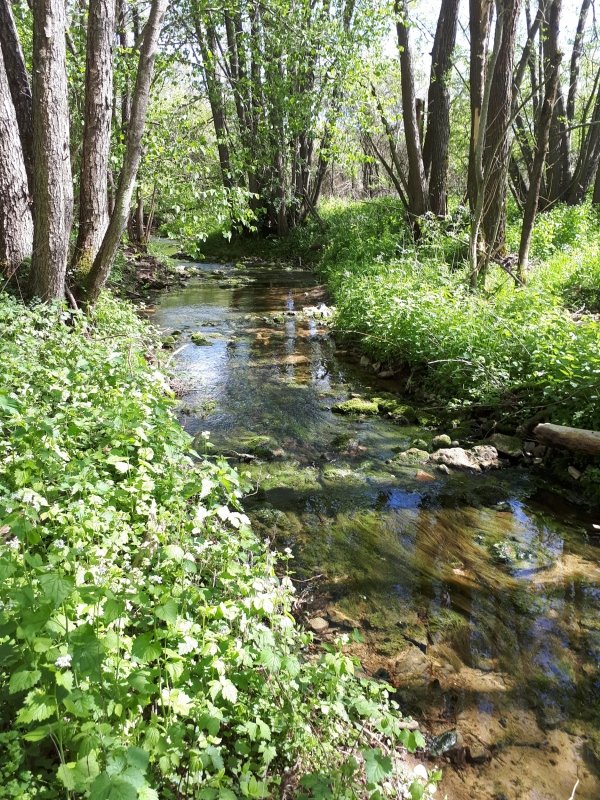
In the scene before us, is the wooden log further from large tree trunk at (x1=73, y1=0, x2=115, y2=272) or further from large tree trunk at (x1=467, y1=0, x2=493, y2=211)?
large tree trunk at (x1=73, y1=0, x2=115, y2=272)

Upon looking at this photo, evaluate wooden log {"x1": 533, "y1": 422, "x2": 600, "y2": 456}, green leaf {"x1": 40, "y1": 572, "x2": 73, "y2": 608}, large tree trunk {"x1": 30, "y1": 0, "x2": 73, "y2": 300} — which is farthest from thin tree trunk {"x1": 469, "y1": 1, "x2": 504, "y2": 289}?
green leaf {"x1": 40, "y1": 572, "x2": 73, "y2": 608}

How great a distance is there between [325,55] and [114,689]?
423 inches

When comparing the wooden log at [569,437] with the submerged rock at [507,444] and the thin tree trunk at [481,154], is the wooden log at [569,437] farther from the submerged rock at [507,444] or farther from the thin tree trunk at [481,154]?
the thin tree trunk at [481,154]

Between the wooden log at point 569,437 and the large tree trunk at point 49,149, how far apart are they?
20.2 ft

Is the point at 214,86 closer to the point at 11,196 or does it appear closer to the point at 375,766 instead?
the point at 11,196

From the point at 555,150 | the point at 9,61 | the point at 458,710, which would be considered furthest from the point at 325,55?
the point at 555,150

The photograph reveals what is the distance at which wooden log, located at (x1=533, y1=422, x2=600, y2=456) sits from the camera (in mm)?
4910

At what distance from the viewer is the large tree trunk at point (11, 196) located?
299 inches

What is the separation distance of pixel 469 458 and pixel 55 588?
4657mm

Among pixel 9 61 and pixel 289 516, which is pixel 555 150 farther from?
pixel 289 516

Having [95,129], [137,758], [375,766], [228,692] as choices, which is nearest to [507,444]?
[375,766]

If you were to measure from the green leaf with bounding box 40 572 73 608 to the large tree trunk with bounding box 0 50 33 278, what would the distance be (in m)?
7.00

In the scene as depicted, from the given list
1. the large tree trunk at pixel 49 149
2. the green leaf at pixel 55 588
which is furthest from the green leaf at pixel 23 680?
the large tree trunk at pixel 49 149

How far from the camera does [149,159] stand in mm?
10508
